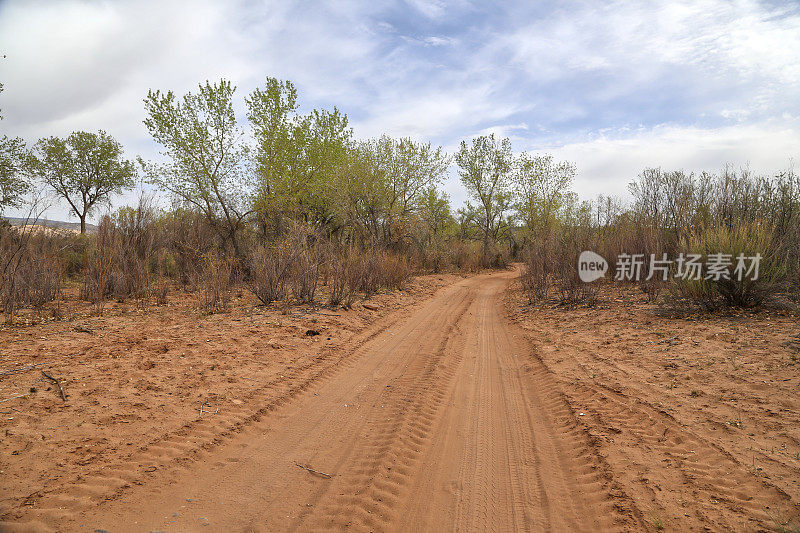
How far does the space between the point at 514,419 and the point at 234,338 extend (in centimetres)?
506

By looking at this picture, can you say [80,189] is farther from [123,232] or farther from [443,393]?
[443,393]

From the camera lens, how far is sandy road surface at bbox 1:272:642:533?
2682 millimetres

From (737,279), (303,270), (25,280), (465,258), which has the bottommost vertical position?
(25,280)

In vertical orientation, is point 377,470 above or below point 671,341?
below

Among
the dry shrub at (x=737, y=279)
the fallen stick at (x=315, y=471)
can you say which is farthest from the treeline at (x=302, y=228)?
the fallen stick at (x=315, y=471)

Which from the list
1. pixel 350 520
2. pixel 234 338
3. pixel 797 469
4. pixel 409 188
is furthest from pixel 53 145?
pixel 797 469

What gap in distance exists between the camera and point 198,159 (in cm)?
1653

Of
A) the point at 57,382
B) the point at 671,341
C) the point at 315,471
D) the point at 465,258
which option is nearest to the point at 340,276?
the point at 57,382

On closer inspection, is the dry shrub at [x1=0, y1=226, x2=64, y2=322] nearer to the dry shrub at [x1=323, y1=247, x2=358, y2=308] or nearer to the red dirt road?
the dry shrub at [x1=323, y1=247, x2=358, y2=308]

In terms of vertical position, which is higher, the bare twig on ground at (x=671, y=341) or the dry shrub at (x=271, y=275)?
the dry shrub at (x=271, y=275)

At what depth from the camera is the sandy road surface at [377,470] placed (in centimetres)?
268

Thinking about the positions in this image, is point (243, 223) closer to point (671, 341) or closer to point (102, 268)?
point (102, 268)

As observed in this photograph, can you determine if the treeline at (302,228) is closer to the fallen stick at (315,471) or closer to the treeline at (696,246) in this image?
the treeline at (696,246)

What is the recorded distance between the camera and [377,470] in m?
3.27
